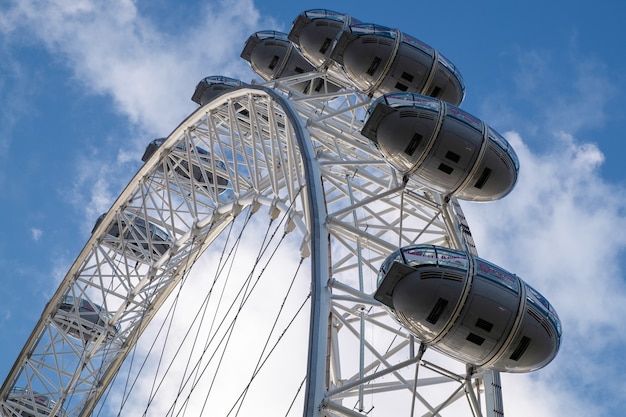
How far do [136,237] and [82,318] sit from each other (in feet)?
11.4

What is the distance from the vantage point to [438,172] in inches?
659

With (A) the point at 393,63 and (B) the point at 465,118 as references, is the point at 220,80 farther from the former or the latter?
(B) the point at 465,118

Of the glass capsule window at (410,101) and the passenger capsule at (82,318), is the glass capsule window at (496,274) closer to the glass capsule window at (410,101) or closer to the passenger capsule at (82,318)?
the glass capsule window at (410,101)

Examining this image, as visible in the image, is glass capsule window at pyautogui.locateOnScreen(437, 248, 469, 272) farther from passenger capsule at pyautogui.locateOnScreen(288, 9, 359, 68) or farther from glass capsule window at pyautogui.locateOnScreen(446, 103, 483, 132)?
passenger capsule at pyautogui.locateOnScreen(288, 9, 359, 68)

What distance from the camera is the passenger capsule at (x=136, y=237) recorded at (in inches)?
1172

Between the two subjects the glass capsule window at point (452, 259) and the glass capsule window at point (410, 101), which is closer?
the glass capsule window at point (452, 259)

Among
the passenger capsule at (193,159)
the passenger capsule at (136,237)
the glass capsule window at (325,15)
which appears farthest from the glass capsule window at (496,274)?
the passenger capsule at (136,237)

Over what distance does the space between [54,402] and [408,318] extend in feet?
64.0

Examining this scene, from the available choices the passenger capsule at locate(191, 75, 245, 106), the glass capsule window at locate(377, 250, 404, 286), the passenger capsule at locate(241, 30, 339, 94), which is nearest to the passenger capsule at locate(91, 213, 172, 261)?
the passenger capsule at locate(191, 75, 245, 106)

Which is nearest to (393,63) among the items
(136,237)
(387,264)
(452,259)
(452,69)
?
(452,69)

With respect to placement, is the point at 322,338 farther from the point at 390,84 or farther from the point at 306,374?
the point at 390,84

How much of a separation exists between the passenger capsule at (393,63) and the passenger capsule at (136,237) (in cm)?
1069

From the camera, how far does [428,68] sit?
66.7 ft

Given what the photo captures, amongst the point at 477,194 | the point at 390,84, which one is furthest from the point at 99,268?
the point at 477,194
